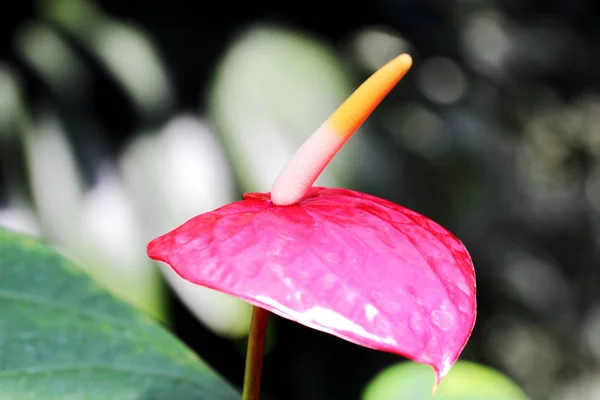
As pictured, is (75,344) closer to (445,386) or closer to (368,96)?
(368,96)

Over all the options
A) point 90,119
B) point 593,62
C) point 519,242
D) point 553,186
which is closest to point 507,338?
point 519,242

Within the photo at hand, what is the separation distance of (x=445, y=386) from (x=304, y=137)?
403 millimetres

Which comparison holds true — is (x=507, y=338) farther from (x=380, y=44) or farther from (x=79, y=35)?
(x=79, y=35)

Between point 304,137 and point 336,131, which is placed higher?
point 336,131

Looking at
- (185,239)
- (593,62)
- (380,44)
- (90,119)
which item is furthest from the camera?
(593,62)

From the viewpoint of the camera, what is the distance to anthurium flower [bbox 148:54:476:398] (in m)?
0.22

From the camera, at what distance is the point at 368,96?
30cm

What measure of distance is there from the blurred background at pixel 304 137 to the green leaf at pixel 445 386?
0.76 feet

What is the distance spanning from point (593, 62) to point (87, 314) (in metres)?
1.18

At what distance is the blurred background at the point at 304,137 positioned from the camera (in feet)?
2.69

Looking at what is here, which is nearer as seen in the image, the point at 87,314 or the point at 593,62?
the point at 87,314

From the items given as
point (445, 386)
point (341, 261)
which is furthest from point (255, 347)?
point (445, 386)

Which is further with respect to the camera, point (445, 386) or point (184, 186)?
point (184, 186)

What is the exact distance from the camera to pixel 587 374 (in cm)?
143
